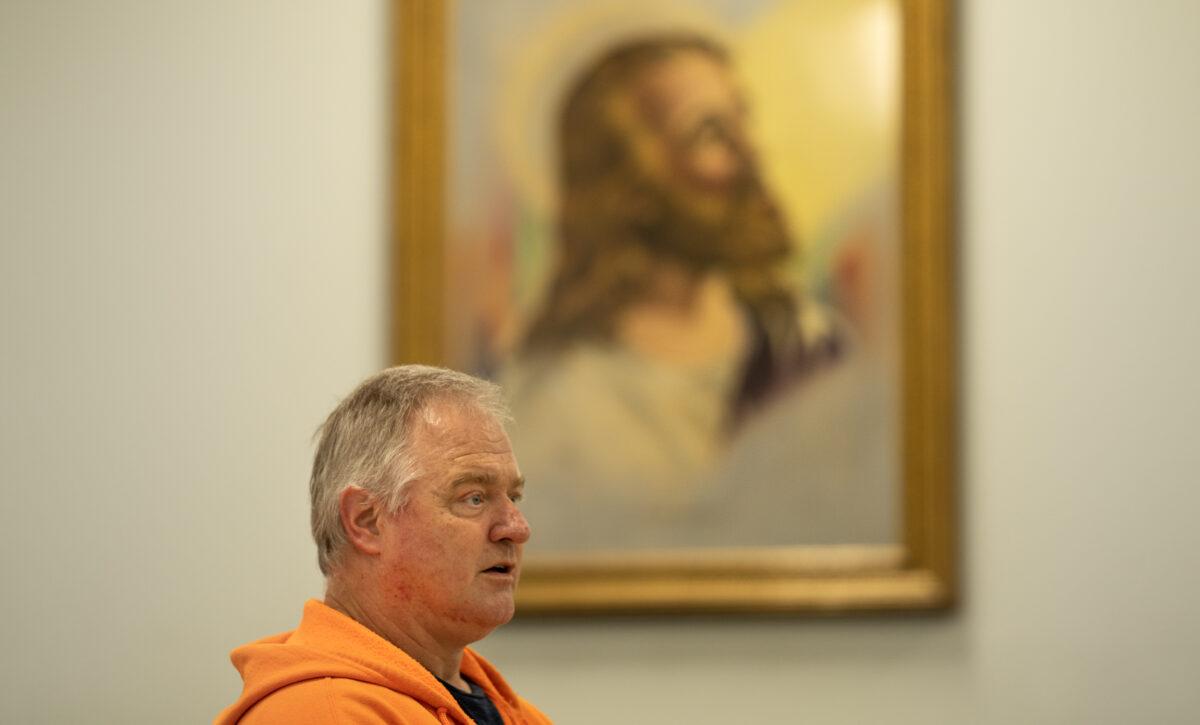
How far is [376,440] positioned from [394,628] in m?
0.27

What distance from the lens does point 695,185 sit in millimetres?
3373

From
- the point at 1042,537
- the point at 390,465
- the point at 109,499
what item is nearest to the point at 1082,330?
the point at 1042,537

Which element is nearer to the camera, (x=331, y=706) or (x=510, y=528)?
(x=331, y=706)

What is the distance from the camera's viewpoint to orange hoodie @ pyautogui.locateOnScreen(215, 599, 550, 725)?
74.7 inches

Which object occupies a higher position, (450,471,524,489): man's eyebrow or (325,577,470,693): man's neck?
(450,471,524,489): man's eyebrow

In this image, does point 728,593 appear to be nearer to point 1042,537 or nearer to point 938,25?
point 1042,537

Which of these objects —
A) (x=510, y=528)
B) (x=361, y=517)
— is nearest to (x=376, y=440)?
(x=361, y=517)

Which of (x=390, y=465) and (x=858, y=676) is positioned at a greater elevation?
(x=390, y=465)

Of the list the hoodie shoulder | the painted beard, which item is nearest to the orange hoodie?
the hoodie shoulder

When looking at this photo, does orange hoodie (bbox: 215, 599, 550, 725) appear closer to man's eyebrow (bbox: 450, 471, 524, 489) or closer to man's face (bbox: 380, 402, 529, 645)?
man's face (bbox: 380, 402, 529, 645)

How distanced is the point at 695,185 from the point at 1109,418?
1.05 metres

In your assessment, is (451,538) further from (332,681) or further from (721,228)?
(721,228)

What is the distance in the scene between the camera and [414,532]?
2.12 metres

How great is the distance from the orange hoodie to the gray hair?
0.47 feet
